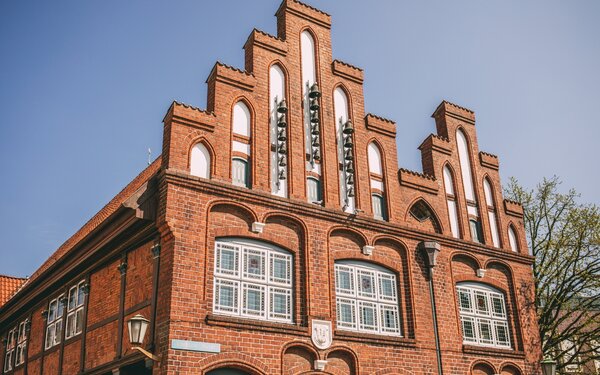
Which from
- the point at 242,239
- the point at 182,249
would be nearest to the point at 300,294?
the point at 242,239

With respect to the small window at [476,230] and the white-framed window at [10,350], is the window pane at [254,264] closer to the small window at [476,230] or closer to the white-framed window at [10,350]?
the small window at [476,230]

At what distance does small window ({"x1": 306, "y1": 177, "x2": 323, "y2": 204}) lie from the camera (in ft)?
47.6

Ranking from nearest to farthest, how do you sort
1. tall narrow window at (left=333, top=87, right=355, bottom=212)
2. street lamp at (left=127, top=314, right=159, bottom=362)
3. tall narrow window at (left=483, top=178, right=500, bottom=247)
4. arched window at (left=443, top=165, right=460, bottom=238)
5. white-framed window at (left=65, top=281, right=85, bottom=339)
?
1. street lamp at (left=127, top=314, right=159, bottom=362)
2. tall narrow window at (left=333, top=87, right=355, bottom=212)
3. white-framed window at (left=65, top=281, right=85, bottom=339)
4. arched window at (left=443, top=165, right=460, bottom=238)
5. tall narrow window at (left=483, top=178, right=500, bottom=247)

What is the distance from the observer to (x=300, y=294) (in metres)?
13.3

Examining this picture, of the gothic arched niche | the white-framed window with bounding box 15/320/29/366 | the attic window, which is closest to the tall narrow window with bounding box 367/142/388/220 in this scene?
the gothic arched niche

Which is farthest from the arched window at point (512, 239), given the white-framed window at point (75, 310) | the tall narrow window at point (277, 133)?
the white-framed window at point (75, 310)

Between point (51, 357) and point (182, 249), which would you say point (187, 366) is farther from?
point (51, 357)

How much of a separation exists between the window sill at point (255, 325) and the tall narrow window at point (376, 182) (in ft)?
13.0

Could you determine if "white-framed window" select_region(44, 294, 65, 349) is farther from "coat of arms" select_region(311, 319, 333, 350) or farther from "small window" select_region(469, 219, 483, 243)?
"small window" select_region(469, 219, 483, 243)

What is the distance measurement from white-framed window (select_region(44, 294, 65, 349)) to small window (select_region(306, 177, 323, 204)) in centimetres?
830

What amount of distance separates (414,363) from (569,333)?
9730 millimetres

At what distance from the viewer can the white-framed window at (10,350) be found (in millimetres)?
21875

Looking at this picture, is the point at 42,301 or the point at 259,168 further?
the point at 42,301

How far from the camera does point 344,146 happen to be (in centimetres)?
1559
